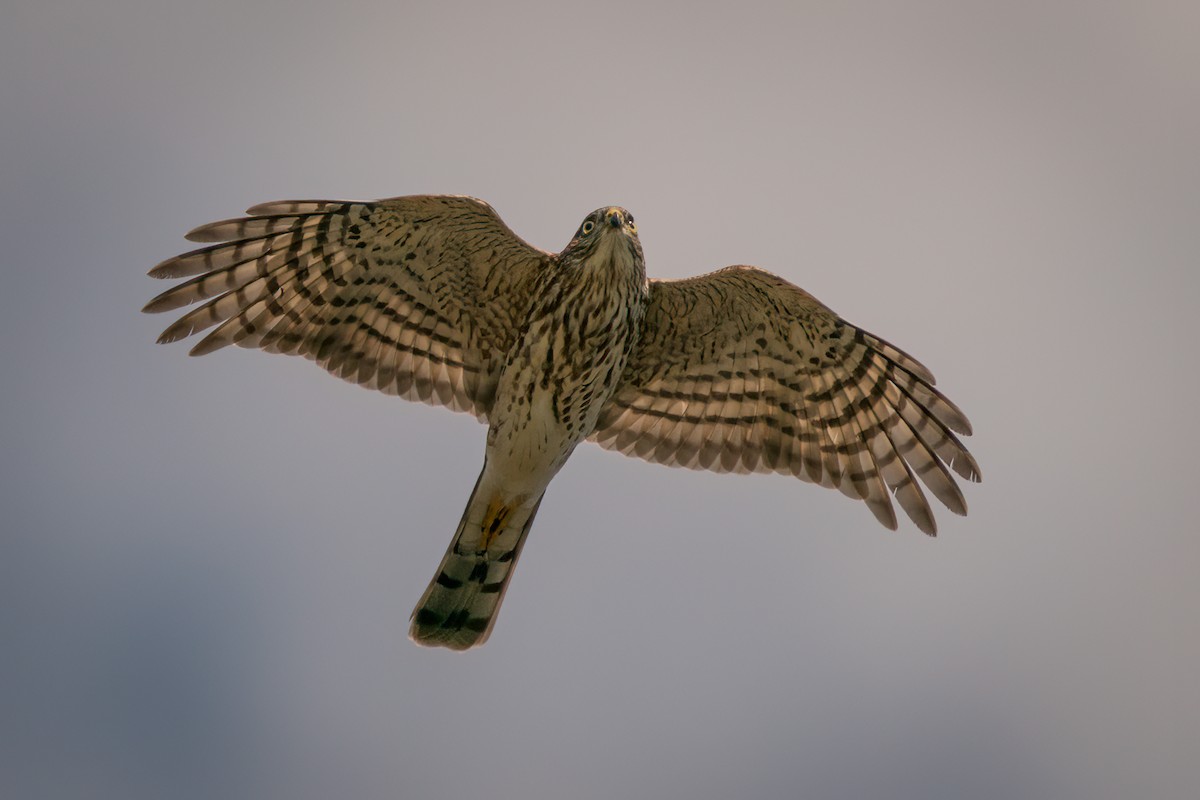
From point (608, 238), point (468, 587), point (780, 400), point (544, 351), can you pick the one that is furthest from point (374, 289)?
point (780, 400)

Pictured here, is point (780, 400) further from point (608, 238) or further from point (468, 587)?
point (468, 587)

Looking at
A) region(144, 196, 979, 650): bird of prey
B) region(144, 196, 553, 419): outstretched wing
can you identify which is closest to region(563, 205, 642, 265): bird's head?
region(144, 196, 979, 650): bird of prey

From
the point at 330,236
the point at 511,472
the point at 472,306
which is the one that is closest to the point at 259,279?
the point at 330,236

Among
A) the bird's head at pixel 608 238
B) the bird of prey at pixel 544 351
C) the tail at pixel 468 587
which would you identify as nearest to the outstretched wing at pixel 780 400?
the bird of prey at pixel 544 351

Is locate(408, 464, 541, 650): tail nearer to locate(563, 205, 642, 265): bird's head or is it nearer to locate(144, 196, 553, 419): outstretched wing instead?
locate(144, 196, 553, 419): outstretched wing

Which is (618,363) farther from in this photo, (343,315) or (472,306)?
(343,315)

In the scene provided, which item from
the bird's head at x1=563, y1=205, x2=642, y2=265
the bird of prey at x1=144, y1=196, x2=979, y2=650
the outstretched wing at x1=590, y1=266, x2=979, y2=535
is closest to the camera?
the bird's head at x1=563, y1=205, x2=642, y2=265
